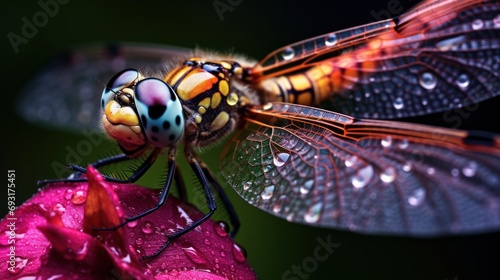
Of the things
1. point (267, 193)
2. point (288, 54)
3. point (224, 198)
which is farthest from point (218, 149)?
point (267, 193)

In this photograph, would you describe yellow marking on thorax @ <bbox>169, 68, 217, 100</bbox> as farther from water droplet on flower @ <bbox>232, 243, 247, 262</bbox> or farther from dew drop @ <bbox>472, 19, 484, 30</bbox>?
dew drop @ <bbox>472, 19, 484, 30</bbox>

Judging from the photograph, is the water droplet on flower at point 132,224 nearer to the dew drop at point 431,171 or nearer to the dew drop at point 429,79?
the dew drop at point 431,171

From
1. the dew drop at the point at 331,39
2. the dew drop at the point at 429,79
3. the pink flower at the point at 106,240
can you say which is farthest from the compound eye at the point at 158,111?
the dew drop at the point at 429,79

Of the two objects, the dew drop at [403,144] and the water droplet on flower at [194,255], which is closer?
the water droplet on flower at [194,255]

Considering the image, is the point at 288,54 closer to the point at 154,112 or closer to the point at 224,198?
the point at 224,198

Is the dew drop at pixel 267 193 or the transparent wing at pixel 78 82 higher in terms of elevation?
the transparent wing at pixel 78 82

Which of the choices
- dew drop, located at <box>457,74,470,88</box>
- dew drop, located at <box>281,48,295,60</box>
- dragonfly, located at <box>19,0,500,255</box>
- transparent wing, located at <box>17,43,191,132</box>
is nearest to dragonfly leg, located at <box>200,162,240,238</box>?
dragonfly, located at <box>19,0,500,255</box>
